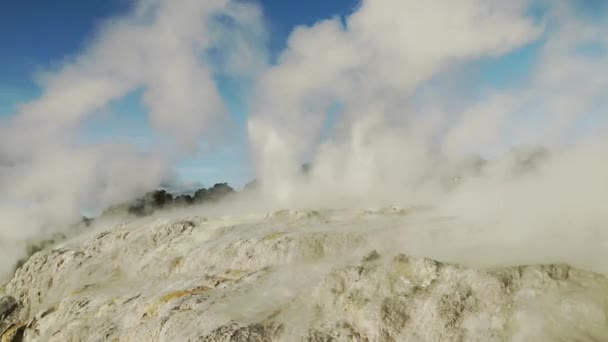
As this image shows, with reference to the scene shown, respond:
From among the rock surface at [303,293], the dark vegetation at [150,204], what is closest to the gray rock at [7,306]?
the rock surface at [303,293]

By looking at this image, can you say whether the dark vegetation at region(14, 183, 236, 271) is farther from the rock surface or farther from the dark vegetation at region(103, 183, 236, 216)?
the rock surface

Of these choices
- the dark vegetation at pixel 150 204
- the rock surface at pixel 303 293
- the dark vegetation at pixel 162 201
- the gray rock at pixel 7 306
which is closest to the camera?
the rock surface at pixel 303 293

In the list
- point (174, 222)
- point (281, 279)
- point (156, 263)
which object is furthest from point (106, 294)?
point (281, 279)

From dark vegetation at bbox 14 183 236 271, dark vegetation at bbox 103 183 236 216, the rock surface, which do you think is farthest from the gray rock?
dark vegetation at bbox 103 183 236 216

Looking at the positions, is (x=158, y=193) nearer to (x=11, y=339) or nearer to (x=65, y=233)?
(x=65, y=233)

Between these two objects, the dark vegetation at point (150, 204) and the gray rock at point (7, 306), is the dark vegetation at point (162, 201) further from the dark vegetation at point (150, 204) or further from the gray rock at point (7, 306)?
the gray rock at point (7, 306)

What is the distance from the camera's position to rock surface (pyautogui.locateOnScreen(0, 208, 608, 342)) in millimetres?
23797

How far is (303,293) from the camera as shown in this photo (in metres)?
30.9

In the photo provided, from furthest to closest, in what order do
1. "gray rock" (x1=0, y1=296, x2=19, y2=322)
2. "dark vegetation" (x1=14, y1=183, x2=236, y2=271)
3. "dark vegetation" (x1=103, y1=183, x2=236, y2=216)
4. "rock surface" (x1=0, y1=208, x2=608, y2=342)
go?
"dark vegetation" (x1=103, y1=183, x2=236, y2=216)
"dark vegetation" (x1=14, y1=183, x2=236, y2=271)
"gray rock" (x1=0, y1=296, x2=19, y2=322)
"rock surface" (x1=0, y1=208, x2=608, y2=342)

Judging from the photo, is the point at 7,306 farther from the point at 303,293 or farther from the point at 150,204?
the point at 150,204

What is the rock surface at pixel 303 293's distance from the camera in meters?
23.8

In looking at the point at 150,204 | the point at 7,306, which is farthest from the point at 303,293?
the point at 150,204

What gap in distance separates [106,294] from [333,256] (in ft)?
77.5

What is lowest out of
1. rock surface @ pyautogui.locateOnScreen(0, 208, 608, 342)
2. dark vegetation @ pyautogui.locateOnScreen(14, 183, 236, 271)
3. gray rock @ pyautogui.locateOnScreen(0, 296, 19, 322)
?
gray rock @ pyautogui.locateOnScreen(0, 296, 19, 322)
